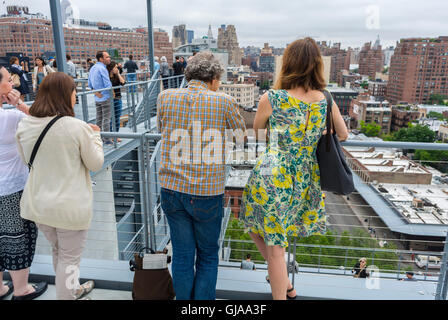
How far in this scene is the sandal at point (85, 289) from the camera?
1.98m

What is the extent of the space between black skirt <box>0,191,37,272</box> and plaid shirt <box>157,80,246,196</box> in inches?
33.3

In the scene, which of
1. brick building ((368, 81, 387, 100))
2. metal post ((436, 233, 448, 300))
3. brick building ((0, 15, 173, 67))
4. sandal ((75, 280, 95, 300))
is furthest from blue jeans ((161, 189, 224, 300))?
brick building ((368, 81, 387, 100))

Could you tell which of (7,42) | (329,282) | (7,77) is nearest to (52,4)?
(7,77)

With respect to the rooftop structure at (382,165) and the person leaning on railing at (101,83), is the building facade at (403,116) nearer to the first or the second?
the rooftop structure at (382,165)

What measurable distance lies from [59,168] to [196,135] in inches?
25.3

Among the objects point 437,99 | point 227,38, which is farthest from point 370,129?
point 227,38

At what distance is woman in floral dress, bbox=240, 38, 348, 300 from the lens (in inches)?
60.8

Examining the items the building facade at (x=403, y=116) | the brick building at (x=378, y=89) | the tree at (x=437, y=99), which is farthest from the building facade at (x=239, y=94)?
the brick building at (x=378, y=89)

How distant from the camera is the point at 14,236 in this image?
71.1 inches

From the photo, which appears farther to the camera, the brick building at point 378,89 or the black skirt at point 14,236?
the brick building at point 378,89

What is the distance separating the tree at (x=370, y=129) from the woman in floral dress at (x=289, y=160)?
4982 centimetres

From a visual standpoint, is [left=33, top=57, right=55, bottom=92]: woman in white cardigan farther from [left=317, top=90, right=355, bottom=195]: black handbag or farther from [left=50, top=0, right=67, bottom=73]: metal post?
[left=317, top=90, right=355, bottom=195]: black handbag

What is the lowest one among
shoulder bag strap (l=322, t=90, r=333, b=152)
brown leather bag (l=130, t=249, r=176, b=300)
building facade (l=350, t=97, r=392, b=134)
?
building facade (l=350, t=97, r=392, b=134)
